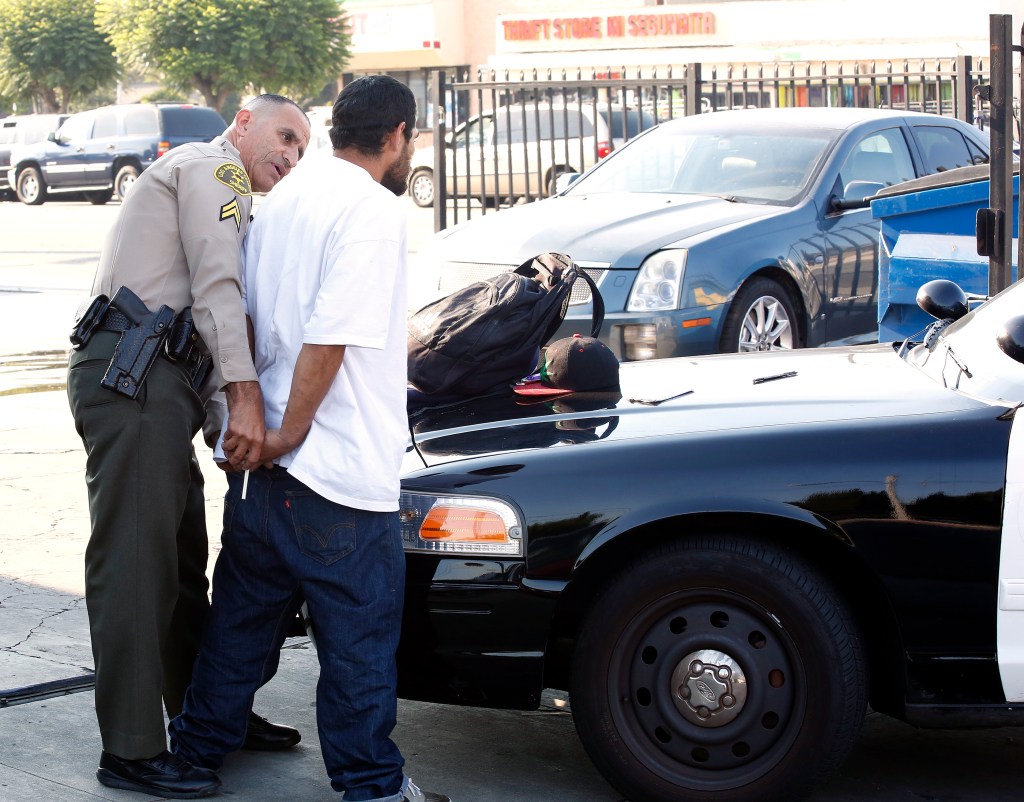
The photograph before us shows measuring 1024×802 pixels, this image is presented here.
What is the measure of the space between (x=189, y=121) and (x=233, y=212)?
1037 inches

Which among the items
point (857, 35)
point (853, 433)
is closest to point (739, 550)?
point (853, 433)

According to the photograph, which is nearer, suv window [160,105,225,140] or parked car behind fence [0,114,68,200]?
suv window [160,105,225,140]

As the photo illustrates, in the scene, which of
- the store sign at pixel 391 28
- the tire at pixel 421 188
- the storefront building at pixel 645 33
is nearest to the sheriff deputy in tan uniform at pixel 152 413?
the tire at pixel 421 188

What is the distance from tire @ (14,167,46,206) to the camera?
2894cm

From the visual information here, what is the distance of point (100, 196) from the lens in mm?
29109

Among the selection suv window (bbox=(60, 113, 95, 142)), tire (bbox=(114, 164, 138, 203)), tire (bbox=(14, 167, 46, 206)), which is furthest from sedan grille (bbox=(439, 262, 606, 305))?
tire (bbox=(14, 167, 46, 206))

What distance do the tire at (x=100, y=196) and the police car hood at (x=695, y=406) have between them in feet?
86.3

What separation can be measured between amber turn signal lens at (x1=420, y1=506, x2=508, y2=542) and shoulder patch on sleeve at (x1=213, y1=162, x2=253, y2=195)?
35.4 inches

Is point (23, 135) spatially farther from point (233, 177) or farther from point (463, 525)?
point (463, 525)

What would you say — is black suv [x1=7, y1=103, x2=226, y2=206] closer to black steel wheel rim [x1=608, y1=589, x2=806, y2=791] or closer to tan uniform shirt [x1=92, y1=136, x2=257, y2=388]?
tan uniform shirt [x1=92, y1=136, x2=257, y2=388]

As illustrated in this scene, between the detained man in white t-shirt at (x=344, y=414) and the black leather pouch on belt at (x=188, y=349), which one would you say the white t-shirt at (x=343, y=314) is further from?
the black leather pouch on belt at (x=188, y=349)

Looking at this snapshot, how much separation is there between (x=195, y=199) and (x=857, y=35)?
3311 centimetres

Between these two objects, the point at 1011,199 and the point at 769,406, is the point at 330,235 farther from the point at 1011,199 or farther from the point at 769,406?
the point at 1011,199

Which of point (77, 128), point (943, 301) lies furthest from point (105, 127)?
point (943, 301)
